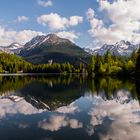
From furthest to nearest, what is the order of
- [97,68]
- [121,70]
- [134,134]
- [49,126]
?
1. [97,68]
2. [121,70]
3. [49,126]
4. [134,134]

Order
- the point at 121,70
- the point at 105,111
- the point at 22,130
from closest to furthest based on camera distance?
the point at 22,130
the point at 105,111
the point at 121,70

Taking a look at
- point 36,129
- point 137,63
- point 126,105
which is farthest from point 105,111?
point 137,63

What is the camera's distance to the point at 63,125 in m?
34.3

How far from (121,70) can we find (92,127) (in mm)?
137035

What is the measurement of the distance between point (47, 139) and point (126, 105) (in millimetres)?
28206

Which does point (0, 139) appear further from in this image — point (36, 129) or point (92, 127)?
point (92, 127)

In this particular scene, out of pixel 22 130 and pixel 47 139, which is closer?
pixel 47 139

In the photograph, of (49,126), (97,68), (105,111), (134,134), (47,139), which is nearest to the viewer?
(47,139)

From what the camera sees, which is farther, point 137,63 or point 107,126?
point 137,63

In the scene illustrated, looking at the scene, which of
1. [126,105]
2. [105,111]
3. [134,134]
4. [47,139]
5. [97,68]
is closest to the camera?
[47,139]

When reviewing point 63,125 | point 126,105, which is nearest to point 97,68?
point 126,105

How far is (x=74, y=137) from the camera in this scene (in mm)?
28078

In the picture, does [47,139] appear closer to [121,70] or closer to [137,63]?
[137,63]

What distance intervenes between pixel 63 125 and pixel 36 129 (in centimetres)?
367
